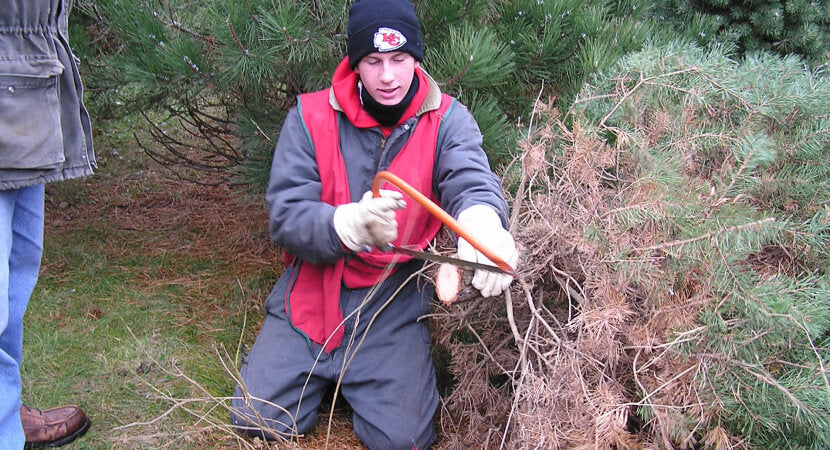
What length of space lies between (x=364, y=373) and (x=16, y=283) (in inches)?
48.7

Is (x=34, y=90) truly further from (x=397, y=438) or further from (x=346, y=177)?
(x=397, y=438)

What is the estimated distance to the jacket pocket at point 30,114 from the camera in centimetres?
188

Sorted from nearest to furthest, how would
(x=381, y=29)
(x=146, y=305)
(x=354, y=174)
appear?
(x=381, y=29), (x=354, y=174), (x=146, y=305)

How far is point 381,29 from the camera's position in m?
2.32

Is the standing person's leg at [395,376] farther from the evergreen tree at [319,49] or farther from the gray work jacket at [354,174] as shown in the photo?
the evergreen tree at [319,49]

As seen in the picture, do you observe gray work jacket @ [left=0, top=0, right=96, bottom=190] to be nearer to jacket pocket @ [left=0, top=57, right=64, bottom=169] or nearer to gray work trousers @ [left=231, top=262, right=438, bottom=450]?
jacket pocket @ [left=0, top=57, right=64, bottom=169]

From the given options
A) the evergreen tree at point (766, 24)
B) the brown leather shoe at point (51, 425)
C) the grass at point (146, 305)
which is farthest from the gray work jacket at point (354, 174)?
the evergreen tree at point (766, 24)

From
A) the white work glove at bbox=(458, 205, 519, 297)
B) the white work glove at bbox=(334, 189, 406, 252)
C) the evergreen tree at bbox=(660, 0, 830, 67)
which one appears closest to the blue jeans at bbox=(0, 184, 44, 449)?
the white work glove at bbox=(334, 189, 406, 252)

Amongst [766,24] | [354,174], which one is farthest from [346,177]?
[766,24]

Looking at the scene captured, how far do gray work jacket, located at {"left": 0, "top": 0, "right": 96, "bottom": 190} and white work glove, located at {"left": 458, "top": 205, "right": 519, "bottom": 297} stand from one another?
1.27m

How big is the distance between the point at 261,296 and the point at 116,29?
56.8 inches

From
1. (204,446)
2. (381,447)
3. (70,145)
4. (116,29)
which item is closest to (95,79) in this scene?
(116,29)

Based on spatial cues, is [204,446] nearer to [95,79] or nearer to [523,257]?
[523,257]

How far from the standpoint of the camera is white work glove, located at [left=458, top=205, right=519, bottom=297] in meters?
2.10
